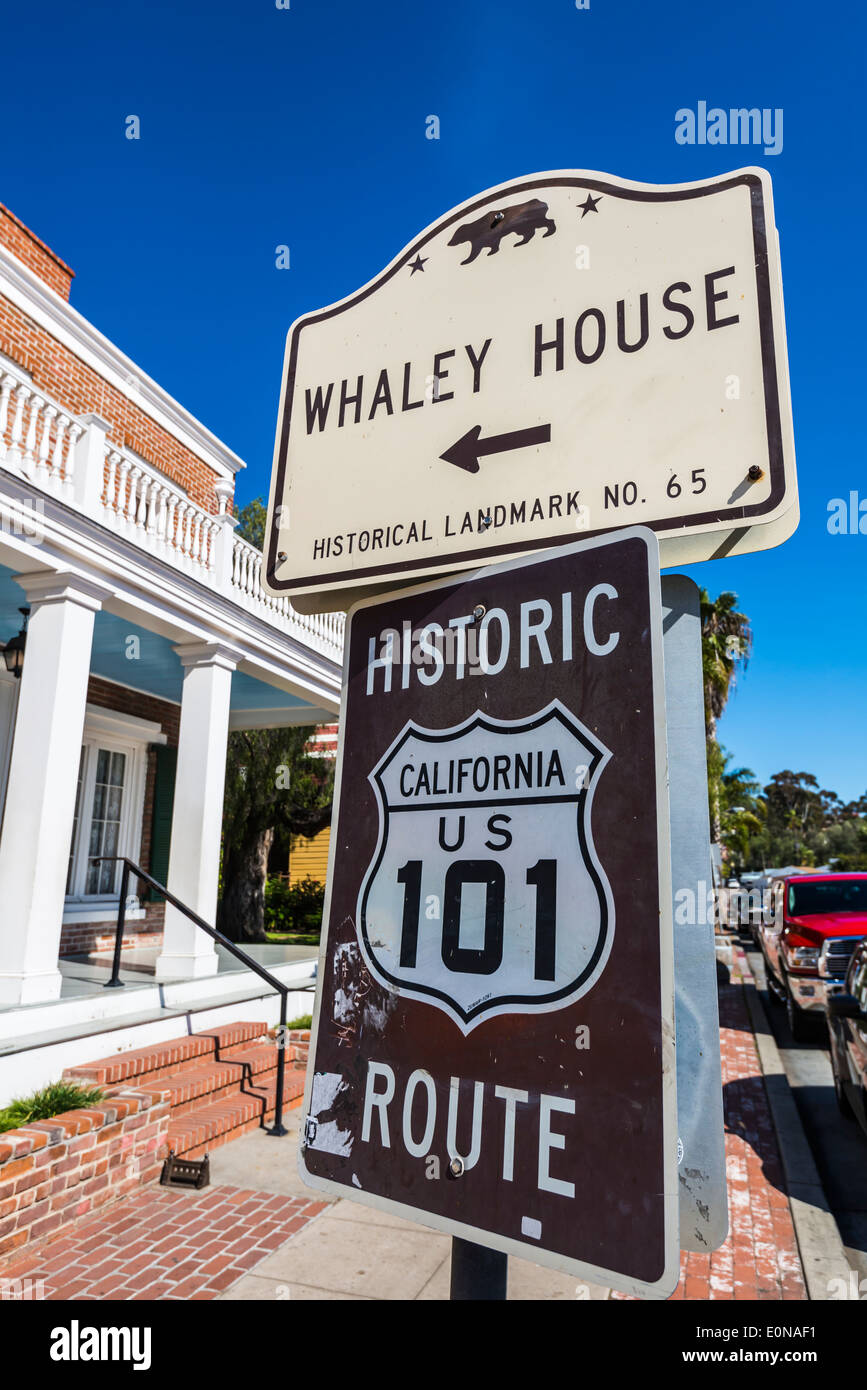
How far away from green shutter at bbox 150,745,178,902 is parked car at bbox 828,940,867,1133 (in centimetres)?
828

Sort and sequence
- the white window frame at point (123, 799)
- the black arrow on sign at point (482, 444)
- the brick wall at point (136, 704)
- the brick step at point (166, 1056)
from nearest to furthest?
1. the black arrow on sign at point (482, 444)
2. the brick step at point (166, 1056)
3. the white window frame at point (123, 799)
4. the brick wall at point (136, 704)

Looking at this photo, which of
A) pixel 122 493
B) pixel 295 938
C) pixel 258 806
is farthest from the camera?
pixel 295 938

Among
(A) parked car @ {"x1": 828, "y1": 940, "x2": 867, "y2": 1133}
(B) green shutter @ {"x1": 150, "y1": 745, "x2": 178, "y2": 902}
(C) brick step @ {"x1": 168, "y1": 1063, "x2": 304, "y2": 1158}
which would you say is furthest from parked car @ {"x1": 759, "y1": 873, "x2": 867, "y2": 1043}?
(B) green shutter @ {"x1": 150, "y1": 745, "x2": 178, "y2": 902}

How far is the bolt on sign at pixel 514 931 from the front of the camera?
957 mm

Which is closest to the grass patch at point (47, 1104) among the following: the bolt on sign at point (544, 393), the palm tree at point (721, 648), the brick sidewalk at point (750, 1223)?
the brick sidewalk at point (750, 1223)

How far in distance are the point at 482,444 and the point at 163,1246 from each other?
4.99 meters

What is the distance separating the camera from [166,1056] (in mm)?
6938

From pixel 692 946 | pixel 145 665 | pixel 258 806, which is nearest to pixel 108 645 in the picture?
pixel 145 665

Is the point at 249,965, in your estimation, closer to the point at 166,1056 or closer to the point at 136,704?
the point at 166,1056

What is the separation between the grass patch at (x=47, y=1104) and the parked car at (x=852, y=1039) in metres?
5.52

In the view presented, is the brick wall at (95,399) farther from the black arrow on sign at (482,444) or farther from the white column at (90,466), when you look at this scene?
the black arrow on sign at (482,444)
